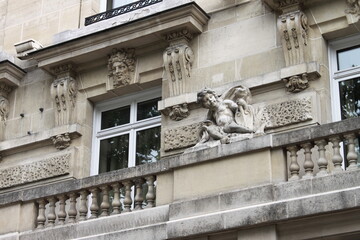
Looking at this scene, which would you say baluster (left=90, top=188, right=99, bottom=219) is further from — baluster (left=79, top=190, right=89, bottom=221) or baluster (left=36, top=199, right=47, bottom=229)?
baluster (left=36, top=199, right=47, bottom=229)

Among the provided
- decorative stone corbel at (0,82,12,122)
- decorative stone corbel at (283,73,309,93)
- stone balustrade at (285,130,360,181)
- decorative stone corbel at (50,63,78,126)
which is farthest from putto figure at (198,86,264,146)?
decorative stone corbel at (0,82,12,122)

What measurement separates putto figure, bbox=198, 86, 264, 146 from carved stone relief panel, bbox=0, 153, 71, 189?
3582 millimetres

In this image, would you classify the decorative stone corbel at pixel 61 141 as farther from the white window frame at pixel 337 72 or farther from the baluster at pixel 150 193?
the white window frame at pixel 337 72

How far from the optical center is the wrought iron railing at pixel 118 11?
53.5 ft

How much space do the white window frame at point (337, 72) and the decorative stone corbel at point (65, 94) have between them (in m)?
4.96

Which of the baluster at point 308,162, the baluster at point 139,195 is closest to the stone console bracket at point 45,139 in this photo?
the baluster at point 139,195

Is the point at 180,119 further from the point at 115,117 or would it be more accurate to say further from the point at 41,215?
the point at 41,215

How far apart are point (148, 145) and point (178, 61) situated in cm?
166

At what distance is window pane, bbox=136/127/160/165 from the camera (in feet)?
Result: 51.1

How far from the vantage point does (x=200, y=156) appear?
1241 cm

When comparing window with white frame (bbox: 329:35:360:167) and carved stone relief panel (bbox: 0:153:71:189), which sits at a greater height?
window with white frame (bbox: 329:35:360:167)

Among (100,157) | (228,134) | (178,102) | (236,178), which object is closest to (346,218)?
(236,178)

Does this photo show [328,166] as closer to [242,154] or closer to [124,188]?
[242,154]

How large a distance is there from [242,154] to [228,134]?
2.70 ft
